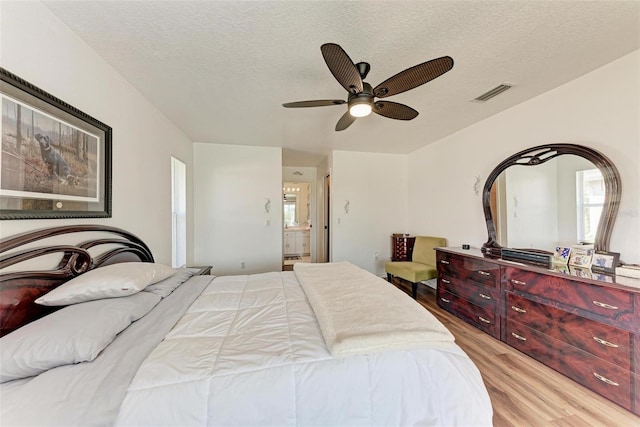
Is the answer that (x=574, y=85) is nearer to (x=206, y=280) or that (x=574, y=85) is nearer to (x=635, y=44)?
(x=635, y=44)

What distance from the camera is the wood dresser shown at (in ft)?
4.85

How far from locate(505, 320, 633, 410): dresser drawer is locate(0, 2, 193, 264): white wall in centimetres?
353

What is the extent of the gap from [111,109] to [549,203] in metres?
3.98

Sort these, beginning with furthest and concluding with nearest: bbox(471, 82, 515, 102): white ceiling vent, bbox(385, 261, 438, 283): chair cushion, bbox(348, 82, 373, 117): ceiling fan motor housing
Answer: bbox(385, 261, 438, 283): chair cushion < bbox(471, 82, 515, 102): white ceiling vent < bbox(348, 82, 373, 117): ceiling fan motor housing

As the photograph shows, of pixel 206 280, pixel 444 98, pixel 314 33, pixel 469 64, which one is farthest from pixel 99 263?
pixel 444 98

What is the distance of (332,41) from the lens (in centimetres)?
158

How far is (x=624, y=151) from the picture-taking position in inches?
70.5

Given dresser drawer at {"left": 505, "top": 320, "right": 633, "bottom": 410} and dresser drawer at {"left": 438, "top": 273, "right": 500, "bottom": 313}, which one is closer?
dresser drawer at {"left": 505, "top": 320, "right": 633, "bottom": 410}

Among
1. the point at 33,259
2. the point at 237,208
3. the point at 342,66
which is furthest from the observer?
the point at 237,208

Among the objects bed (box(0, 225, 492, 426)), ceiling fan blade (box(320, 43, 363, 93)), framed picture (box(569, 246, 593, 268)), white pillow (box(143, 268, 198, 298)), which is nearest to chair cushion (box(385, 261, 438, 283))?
framed picture (box(569, 246, 593, 268))

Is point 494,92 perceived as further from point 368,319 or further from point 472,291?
point 368,319

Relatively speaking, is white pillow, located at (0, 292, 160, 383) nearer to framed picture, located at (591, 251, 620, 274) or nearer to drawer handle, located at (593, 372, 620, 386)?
drawer handle, located at (593, 372, 620, 386)

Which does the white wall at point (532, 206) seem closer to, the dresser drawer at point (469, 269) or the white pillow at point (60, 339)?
the dresser drawer at point (469, 269)

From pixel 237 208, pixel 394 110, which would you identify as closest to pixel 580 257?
pixel 394 110
